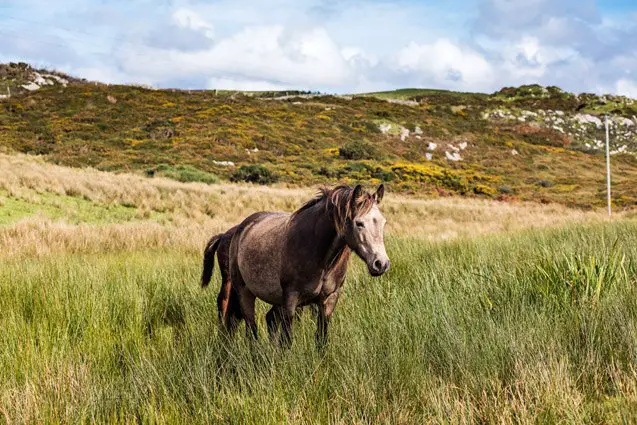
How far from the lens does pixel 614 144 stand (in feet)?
208

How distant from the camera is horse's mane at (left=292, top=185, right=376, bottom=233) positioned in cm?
Result: 352

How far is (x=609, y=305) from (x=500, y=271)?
1827mm

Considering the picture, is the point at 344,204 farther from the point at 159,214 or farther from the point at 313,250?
the point at 159,214

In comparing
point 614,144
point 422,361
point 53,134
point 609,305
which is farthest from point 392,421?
point 614,144

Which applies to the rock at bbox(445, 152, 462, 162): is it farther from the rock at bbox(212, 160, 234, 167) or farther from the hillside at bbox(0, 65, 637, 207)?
the rock at bbox(212, 160, 234, 167)

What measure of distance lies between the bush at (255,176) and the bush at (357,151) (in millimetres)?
10642

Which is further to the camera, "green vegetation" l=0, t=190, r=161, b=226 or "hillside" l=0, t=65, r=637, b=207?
"hillside" l=0, t=65, r=637, b=207

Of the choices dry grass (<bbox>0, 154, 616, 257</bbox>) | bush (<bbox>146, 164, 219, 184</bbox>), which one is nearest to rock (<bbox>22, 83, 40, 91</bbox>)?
dry grass (<bbox>0, 154, 616, 257</bbox>)

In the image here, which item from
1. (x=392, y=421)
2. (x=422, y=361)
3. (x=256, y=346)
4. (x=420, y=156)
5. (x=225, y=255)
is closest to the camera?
(x=392, y=421)

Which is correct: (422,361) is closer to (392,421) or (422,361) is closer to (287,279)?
(392,421)

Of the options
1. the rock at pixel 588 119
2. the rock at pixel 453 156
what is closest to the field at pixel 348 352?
the rock at pixel 453 156

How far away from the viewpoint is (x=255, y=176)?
3253 cm

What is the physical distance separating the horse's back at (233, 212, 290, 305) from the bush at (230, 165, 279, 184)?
2777 cm

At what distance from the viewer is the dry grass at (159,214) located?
11.4 meters
